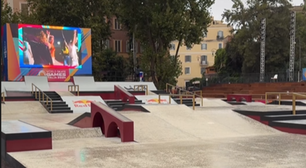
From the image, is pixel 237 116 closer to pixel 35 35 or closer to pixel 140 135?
pixel 140 135

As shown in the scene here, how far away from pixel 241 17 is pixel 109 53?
1812 centimetres

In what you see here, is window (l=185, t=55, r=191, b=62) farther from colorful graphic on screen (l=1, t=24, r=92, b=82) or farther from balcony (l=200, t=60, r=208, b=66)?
colorful graphic on screen (l=1, t=24, r=92, b=82)

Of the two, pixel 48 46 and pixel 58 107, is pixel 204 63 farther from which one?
pixel 58 107

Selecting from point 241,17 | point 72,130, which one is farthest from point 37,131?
point 241,17

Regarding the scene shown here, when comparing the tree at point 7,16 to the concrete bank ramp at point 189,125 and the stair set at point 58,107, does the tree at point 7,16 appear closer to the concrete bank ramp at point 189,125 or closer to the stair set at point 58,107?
the stair set at point 58,107

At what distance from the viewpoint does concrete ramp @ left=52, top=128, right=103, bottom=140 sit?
9.37 m

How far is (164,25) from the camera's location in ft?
104

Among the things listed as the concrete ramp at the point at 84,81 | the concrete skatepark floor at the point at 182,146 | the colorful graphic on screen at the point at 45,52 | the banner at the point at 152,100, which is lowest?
the concrete skatepark floor at the point at 182,146

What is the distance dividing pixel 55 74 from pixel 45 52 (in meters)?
1.80

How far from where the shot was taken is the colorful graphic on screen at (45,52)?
24000 mm

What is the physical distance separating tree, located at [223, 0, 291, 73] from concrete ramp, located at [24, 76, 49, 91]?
27424 mm

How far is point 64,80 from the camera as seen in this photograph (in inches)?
1017

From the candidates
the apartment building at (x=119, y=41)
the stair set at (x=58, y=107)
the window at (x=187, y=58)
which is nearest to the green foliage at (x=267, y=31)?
the apartment building at (x=119, y=41)

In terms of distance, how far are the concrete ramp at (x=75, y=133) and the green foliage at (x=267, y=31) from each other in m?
35.3
